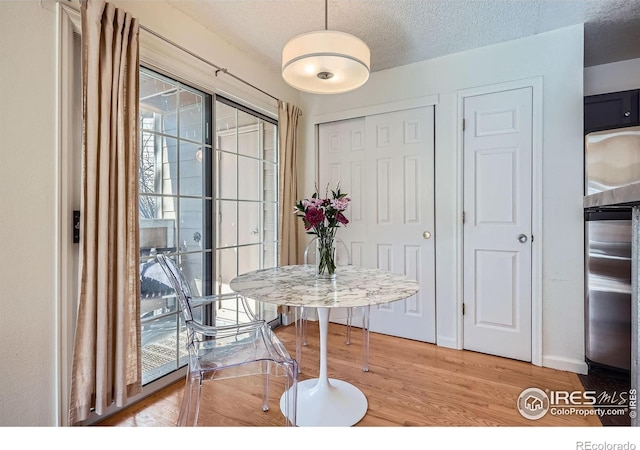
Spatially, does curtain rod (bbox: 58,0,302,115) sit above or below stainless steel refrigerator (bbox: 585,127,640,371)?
above

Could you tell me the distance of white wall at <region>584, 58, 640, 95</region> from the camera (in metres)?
2.54

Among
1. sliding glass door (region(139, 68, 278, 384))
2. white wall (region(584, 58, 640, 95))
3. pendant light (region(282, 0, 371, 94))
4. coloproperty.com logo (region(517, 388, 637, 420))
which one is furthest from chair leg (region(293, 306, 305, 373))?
white wall (region(584, 58, 640, 95))

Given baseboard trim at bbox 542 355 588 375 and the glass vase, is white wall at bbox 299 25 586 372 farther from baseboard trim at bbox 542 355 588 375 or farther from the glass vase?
the glass vase

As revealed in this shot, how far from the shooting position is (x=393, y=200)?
281cm

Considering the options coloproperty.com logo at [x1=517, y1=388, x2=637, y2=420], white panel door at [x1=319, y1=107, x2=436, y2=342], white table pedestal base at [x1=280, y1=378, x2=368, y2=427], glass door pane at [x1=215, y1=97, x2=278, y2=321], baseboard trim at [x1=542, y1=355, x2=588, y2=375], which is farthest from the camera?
white panel door at [x1=319, y1=107, x2=436, y2=342]

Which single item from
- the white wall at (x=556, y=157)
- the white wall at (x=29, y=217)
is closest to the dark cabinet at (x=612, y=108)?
the white wall at (x=556, y=157)

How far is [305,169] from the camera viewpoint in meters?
3.23

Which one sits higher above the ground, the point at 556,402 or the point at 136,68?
the point at 136,68

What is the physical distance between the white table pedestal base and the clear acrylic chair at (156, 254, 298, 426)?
7.7 inches

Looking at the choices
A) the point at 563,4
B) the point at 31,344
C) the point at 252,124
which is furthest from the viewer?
the point at 252,124

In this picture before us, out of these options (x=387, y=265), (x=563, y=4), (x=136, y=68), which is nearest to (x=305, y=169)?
(x=387, y=265)
